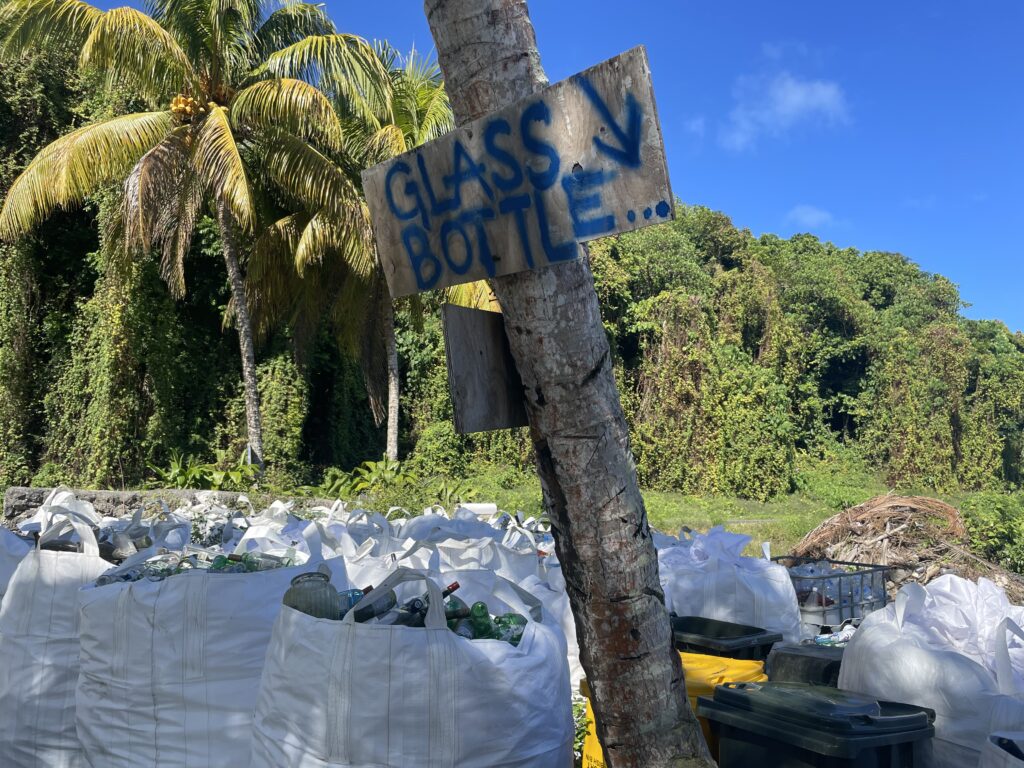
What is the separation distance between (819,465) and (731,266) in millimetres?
7433

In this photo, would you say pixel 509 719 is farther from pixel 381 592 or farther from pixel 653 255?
pixel 653 255

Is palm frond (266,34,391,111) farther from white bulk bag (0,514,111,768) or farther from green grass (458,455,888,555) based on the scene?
white bulk bag (0,514,111,768)

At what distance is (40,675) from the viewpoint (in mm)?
3523

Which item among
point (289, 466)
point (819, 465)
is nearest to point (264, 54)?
point (289, 466)

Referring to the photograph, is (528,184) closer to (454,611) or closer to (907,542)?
(454,611)

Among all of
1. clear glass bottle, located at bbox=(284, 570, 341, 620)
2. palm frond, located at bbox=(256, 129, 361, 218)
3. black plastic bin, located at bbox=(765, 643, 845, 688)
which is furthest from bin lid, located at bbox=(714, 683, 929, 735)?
palm frond, located at bbox=(256, 129, 361, 218)

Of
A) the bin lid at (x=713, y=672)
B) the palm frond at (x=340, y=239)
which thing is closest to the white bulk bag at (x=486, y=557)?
the bin lid at (x=713, y=672)

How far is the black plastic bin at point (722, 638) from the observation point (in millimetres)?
3270

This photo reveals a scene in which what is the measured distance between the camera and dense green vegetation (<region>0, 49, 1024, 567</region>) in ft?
49.6

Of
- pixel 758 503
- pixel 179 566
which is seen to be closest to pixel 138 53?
pixel 179 566

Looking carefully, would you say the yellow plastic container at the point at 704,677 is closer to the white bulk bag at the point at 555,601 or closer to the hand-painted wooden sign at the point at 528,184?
the white bulk bag at the point at 555,601

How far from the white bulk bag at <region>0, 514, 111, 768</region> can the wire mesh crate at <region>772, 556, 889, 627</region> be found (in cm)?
361

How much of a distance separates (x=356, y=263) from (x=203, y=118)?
2.94m

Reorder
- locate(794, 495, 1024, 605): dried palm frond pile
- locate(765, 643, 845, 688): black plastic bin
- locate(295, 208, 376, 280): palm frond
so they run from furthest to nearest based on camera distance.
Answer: locate(295, 208, 376, 280): palm frond → locate(794, 495, 1024, 605): dried palm frond pile → locate(765, 643, 845, 688): black plastic bin
